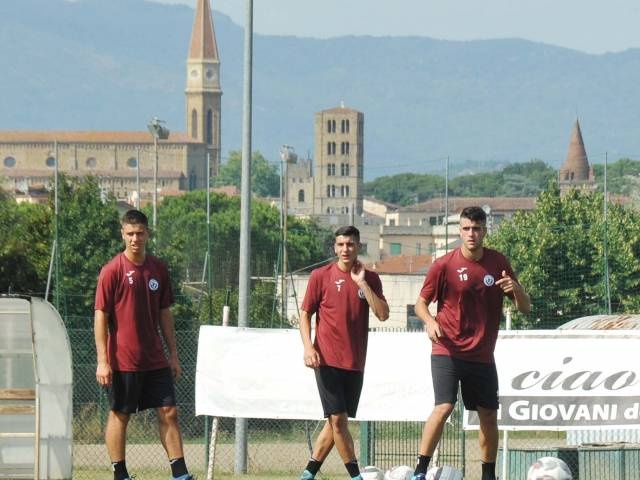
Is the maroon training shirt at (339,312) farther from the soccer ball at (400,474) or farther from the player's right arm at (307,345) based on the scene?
the soccer ball at (400,474)

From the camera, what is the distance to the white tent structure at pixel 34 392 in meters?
12.0

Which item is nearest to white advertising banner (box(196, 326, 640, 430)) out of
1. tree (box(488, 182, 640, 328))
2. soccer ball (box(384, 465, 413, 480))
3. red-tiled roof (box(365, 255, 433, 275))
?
soccer ball (box(384, 465, 413, 480))

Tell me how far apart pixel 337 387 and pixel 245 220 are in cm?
681

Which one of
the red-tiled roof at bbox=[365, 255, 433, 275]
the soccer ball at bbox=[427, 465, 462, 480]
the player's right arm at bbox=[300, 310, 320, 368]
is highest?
the red-tiled roof at bbox=[365, 255, 433, 275]

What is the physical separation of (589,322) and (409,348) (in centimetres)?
675

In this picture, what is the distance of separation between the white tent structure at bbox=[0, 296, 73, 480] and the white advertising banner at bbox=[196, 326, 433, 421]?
2.89 metres

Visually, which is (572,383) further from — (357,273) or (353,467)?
(357,273)

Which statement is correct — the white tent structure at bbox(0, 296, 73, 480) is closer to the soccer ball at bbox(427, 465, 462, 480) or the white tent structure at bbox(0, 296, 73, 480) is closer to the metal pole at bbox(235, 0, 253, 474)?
the soccer ball at bbox(427, 465, 462, 480)

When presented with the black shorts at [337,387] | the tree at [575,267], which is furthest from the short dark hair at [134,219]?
the tree at [575,267]

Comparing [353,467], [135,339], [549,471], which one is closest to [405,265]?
[549,471]

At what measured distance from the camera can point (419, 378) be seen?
1488cm

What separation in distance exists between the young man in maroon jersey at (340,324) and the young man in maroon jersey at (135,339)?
98cm

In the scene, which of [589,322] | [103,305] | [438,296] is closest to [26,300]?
[103,305]

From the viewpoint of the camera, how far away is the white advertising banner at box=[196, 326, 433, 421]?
14891mm
